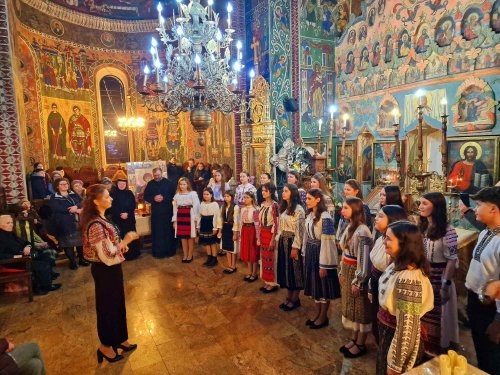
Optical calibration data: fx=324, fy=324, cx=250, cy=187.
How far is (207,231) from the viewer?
21.2 ft

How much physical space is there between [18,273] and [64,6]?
34.3 ft

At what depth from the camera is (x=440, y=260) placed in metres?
3.12

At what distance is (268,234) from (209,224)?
1939mm

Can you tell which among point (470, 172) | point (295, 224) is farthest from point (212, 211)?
point (470, 172)

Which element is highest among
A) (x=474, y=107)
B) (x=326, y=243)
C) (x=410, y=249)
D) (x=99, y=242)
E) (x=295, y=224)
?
(x=474, y=107)

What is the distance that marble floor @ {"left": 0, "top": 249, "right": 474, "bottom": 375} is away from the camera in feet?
11.3

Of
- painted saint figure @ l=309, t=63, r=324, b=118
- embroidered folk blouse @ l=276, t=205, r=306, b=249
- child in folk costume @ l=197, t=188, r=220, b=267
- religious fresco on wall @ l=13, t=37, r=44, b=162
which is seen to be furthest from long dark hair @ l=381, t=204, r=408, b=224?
religious fresco on wall @ l=13, t=37, r=44, b=162

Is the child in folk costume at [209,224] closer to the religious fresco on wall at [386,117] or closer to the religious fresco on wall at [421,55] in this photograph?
the religious fresco on wall at [421,55]

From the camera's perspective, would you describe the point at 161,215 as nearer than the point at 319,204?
No

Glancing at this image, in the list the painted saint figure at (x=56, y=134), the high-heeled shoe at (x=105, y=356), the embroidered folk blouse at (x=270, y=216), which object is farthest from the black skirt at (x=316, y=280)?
the painted saint figure at (x=56, y=134)

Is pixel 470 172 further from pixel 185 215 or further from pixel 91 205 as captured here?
pixel 91 205

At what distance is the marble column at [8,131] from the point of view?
695 cm

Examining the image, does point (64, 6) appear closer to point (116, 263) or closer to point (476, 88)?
point (116, 263)

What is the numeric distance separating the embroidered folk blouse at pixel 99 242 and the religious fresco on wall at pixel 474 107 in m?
8.00
